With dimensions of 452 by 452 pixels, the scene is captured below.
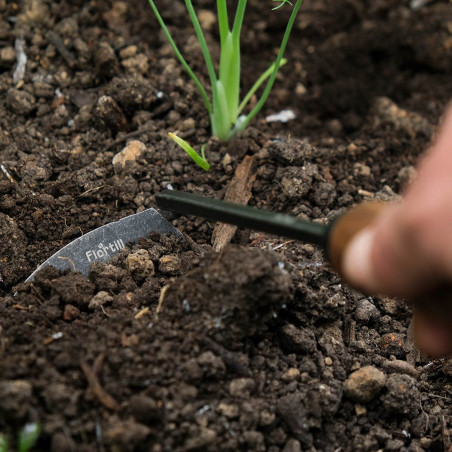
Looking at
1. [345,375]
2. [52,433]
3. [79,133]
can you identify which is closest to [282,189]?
[345,375]

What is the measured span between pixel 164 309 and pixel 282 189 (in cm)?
68

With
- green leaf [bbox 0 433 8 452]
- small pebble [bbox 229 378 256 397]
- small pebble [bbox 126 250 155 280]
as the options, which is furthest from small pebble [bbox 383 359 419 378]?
green leaf [bbox 0 433 8 452]

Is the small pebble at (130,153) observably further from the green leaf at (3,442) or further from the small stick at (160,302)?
the green leaf at (3,442)

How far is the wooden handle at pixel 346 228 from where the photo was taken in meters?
0.92

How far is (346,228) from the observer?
3.08 feet

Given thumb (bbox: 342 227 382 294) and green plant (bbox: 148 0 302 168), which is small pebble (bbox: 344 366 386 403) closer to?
thumb (bbox: 342 227 382 294)

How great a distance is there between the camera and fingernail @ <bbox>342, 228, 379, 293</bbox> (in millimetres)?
839

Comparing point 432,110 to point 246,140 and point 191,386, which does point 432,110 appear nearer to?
point 246,140

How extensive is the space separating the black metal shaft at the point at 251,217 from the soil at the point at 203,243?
9 cm

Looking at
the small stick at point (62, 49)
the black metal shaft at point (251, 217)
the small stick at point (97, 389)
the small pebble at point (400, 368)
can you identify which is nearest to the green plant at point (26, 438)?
the small stick at point (97, 389)

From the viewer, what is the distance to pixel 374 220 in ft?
3.00

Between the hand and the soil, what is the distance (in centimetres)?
35

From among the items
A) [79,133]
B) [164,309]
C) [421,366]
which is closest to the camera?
[164,309]

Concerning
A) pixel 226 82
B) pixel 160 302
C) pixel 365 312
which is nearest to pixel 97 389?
pixel 160 302
